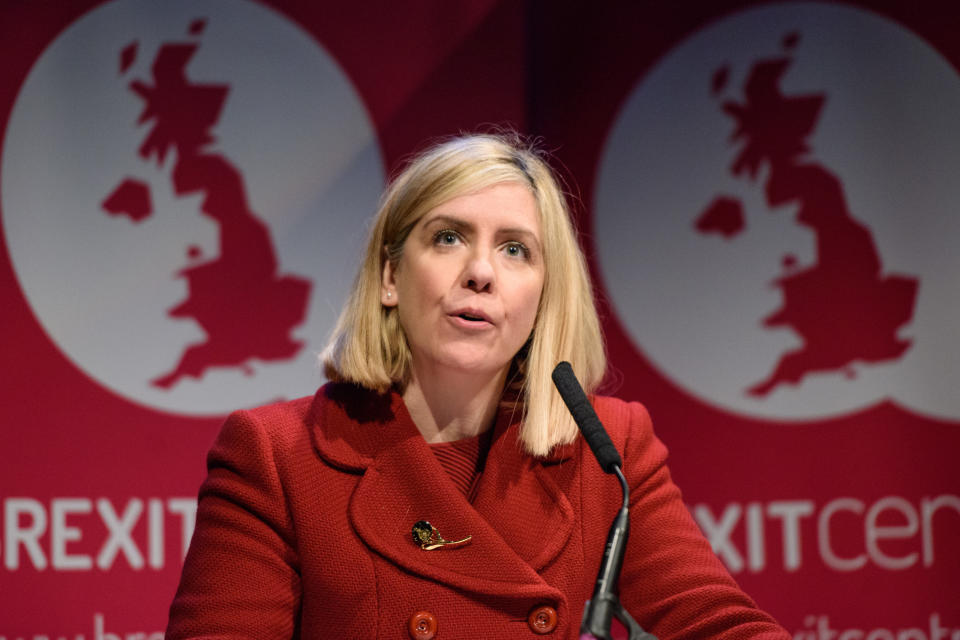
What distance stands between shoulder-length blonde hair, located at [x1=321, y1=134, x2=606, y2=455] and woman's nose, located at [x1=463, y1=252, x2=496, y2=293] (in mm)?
140

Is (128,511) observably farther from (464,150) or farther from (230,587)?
(464,150)

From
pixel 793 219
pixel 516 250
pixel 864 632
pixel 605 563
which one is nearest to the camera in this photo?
pixel 605 563

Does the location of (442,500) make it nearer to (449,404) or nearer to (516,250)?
(449,404)

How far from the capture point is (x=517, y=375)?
221 cm

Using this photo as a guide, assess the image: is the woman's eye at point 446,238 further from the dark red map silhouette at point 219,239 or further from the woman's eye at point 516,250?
the dark red map silhouette at point 219,239

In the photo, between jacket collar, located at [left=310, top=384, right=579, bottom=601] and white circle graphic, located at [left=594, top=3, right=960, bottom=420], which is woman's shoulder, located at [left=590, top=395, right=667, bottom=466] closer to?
jacket collar, located at [left=310, top=384, right=579, bottom=601]

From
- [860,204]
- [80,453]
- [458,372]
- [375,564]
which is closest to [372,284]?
[458,372]

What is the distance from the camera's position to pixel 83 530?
2.91m

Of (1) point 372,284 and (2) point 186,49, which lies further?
(2) point 186,49

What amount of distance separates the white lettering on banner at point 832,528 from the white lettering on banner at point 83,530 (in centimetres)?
160

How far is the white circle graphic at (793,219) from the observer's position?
10.6 feet

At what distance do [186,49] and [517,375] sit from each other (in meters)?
1.57

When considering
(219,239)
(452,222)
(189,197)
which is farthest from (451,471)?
(189,197)

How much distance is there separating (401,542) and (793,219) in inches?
76.0
